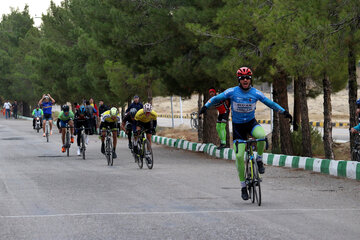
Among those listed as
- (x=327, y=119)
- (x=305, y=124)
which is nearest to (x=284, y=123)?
(x=305, y=124)

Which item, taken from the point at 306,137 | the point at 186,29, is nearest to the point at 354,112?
the point at 306,137

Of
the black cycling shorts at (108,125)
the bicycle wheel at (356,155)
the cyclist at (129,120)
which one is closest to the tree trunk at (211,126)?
the black cycling shorts at (108,125)

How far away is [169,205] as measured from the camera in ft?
36.4

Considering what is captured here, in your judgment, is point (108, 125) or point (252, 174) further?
point (108, 125)

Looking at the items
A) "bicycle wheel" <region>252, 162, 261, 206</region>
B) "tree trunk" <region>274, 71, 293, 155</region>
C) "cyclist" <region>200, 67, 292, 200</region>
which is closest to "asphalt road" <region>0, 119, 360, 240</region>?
"bicycle wheel" <region>252, 162, 261, 206</region>

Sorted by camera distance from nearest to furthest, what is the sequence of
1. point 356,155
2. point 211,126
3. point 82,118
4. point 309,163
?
point 356,155, point 309,163, point 82,118, point 211,126

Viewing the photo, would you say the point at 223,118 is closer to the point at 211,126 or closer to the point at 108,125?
the point at 108,125

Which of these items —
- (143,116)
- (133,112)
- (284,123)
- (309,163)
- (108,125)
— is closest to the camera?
(309,163)

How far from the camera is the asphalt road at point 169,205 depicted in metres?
8.62

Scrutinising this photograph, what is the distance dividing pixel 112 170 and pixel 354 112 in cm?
665

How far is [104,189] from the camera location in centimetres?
1367

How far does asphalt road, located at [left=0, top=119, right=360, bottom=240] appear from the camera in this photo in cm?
862

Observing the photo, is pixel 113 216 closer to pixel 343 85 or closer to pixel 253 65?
pixel 253 65

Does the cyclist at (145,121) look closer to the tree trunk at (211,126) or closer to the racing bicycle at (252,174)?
the racing bicycle at (252,174)
